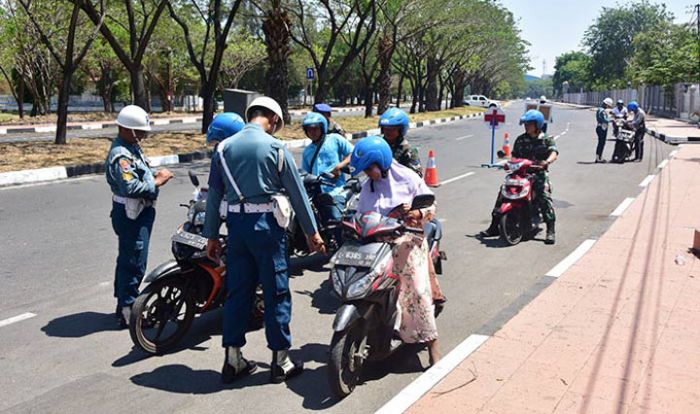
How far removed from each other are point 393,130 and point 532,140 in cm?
305

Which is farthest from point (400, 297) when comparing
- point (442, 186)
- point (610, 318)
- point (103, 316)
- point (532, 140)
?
point (442, 186)

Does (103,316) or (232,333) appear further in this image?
(103,316)

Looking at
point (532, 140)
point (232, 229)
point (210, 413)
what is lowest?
point (210, 413)

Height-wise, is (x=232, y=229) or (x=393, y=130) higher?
(x=393, y=130)

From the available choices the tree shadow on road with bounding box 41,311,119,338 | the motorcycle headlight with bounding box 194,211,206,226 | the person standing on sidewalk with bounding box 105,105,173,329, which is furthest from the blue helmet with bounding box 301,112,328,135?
the tree shadow on road with bounding box 41,311,119,338

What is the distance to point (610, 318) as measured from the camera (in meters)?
5.19

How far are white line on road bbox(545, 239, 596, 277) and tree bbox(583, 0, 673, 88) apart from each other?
78.7m

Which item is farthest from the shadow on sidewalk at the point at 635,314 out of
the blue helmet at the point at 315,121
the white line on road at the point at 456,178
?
the white line on road at the point at 456,178

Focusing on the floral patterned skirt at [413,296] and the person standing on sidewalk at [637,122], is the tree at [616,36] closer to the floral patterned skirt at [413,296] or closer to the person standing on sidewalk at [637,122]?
the person standing on sidewalk at [637,122]

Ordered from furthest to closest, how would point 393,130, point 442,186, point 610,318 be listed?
point 442,186
point 393,130
point 610,318

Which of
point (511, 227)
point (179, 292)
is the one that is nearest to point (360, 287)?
point (179, 292)

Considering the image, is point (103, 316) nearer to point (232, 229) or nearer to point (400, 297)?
point (232, 229)

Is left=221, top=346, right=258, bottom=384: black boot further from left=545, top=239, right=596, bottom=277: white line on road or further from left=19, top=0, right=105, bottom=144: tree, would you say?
left=19, top=0, right=105, bottom=144: tree

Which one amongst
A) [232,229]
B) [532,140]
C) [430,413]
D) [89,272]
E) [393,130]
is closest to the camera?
[430,413]
